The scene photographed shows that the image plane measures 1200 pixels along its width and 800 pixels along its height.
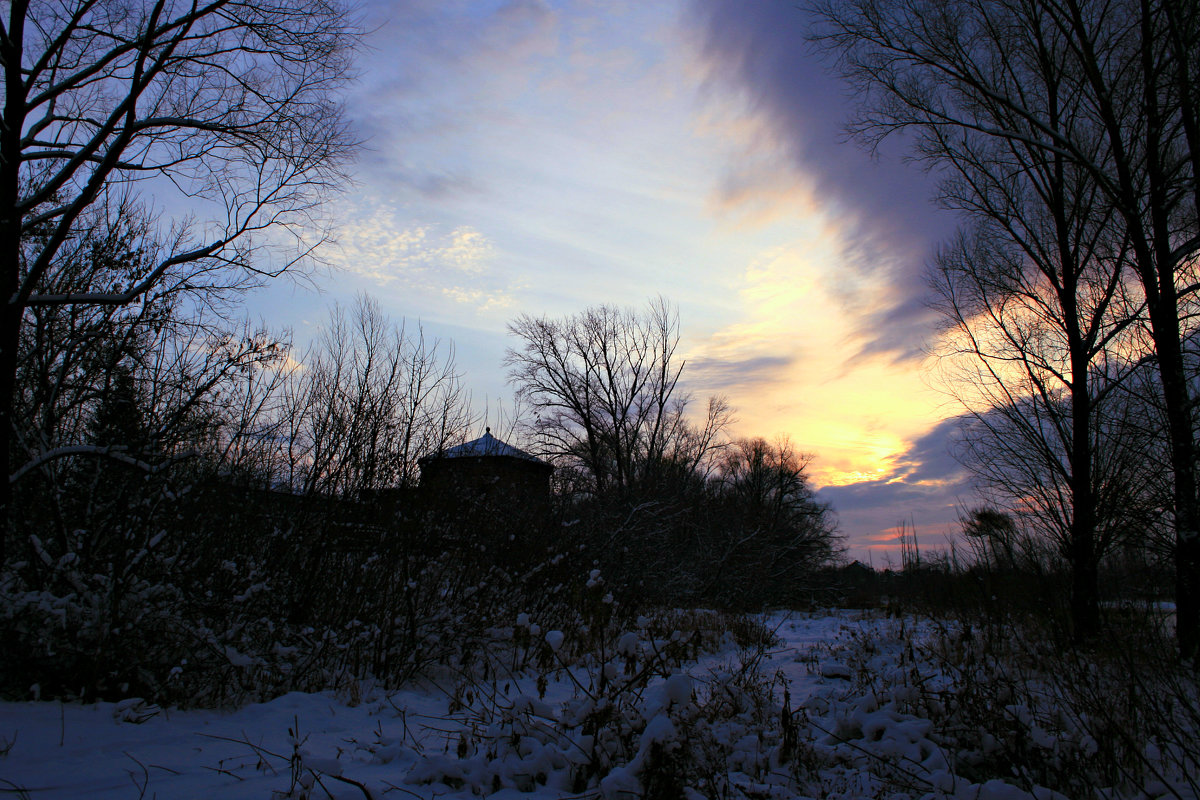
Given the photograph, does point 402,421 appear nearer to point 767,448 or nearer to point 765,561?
point 765,561

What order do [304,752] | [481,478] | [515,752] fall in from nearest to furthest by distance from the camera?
1. [515,752]
2. [304,752]
3. [481,478]

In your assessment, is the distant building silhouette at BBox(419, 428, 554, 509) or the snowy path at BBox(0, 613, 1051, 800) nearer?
the snowy path at BBox(0, 613, 1051, 800)

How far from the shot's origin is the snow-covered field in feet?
8.57

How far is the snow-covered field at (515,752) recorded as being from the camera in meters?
2.61

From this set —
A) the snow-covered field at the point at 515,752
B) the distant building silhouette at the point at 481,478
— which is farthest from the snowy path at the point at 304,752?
the distant building silhouette at the point at 481,478

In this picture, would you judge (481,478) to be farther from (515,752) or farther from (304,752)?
(515,752)

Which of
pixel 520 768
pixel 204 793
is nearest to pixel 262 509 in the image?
pixel 204 793

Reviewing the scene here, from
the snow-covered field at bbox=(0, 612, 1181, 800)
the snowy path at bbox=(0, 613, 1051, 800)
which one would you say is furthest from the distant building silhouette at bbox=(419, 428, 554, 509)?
the snow-covered field at bbox=(0, 612, 1181, 800)

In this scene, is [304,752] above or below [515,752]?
below

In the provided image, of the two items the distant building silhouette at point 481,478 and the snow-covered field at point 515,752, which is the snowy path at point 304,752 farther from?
the distant building silhouette at point 481,478

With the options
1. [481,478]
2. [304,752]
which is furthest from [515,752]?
[481,478]

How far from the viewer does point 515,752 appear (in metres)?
2.90

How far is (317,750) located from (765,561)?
18265 mm

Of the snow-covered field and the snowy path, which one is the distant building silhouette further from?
the snow-covered field
